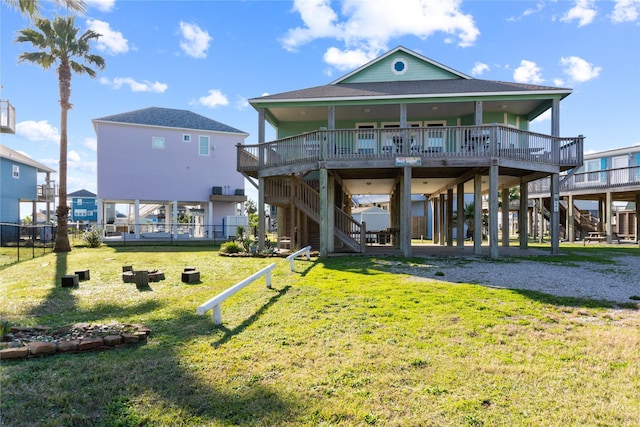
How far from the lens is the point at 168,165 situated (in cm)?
2588

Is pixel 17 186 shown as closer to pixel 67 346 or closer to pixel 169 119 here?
pixel 169 119

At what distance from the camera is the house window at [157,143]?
2566cm

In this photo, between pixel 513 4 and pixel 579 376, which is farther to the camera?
pixel 513 4

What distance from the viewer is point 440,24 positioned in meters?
13.0

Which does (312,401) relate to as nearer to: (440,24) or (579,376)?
(579,376)

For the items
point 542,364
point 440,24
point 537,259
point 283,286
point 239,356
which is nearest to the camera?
point 542,364

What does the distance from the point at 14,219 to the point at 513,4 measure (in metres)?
32.9

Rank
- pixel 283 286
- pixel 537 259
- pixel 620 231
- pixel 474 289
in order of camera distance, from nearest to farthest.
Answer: pixel 474 289
pixel 283 286
pixel 537 259
pixel 620 231

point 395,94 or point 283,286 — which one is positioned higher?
point 395,94

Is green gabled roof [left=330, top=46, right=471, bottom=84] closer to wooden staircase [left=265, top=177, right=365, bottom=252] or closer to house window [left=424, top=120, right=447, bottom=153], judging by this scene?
house window [left=424, top=120, right=447, bottom=153]

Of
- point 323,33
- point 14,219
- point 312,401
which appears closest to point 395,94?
point 323,33

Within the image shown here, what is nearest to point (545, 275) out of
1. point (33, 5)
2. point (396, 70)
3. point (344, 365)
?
point (344, 365)

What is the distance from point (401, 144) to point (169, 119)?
66.2ft

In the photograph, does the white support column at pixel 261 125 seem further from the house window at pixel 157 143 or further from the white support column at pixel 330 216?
the house window at pixel 157 143
